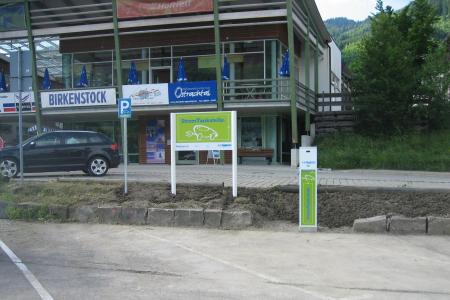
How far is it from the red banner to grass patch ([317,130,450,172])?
334 inches

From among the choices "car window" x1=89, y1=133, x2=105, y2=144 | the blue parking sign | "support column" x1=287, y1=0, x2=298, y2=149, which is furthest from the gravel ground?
"support column" x1=287, y1=0, x2=298, y2=149

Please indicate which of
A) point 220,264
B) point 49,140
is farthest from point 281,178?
point 220,264

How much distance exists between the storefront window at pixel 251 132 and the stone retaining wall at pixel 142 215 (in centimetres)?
1642

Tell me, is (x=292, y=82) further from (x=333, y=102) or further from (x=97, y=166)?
(x=97, y=166)

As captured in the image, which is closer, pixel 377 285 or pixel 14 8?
pixel 377 285

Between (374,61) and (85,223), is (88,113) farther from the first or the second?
(85,223)

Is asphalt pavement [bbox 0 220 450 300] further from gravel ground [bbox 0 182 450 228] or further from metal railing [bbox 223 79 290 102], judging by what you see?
metal railing [bbox 223 79 290 102]

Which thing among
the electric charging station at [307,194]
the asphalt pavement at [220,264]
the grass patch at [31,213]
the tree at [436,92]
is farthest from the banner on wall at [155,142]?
the electric charging station at [307,194]

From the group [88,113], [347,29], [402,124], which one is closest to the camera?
[402,124]

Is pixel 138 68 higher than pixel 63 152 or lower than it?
higher

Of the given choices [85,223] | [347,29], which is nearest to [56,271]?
[85,223]

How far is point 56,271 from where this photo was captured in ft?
23.6

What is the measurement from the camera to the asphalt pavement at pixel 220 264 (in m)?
6.23

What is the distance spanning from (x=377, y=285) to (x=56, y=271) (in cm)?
415
